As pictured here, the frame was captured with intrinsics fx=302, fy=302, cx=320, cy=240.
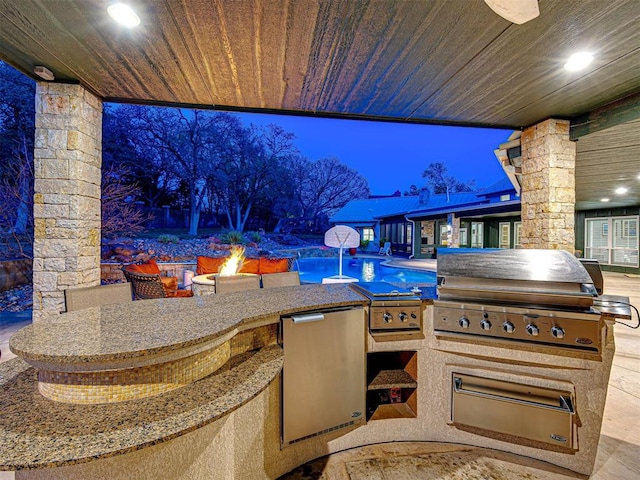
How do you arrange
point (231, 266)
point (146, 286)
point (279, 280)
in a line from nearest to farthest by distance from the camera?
point (279, 280)
point (146, 286)
point (231, 266)

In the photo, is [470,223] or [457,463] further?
[470,223]

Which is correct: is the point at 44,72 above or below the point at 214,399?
above

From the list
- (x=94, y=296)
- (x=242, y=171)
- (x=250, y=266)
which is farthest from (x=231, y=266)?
(x=242, y=171)

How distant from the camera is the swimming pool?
29.3ft

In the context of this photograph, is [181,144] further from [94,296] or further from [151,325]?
[151,325]

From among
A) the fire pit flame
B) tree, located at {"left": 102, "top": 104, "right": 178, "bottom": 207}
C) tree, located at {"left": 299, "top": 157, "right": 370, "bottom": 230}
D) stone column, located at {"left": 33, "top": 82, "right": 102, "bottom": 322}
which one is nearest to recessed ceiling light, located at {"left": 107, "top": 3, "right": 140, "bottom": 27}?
stone column, located at {"left": 33, "top": 82, "right": 102, "bottom": 322}

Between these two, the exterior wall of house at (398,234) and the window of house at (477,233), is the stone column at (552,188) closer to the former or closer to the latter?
the window of house at (477,233)

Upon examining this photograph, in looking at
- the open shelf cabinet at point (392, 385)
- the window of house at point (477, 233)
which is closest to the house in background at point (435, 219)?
the window of house at point (477, 233)

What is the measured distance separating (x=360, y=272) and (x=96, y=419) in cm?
953

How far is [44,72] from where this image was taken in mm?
2850

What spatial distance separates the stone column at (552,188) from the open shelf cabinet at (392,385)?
2.88m

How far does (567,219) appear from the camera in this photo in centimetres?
384

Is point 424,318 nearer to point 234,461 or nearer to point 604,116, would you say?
point 234,461

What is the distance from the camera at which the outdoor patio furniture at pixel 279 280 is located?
2910mm
